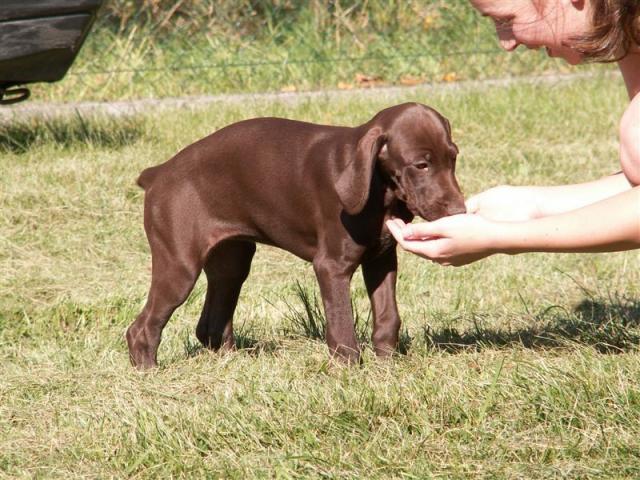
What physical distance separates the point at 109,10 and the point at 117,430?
6969 millimetres

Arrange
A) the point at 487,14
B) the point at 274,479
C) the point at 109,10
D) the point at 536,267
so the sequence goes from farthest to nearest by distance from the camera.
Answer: the point at 109,10 → the point at 536,267 → the point at 487,14 → the point at 274,479

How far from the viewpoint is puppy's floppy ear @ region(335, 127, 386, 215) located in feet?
12.5

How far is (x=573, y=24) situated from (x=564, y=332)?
4.48 feet

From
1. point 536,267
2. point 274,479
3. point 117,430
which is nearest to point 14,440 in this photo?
point 117,430

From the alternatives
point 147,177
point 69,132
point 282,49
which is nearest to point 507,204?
point 147,177

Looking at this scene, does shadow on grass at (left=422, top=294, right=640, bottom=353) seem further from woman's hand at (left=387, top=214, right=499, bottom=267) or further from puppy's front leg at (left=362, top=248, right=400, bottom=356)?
woman's hand at (left=387, top=214, right=499, bottom=267)

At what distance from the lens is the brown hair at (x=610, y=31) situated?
3.34m

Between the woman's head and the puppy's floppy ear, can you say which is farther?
the puppy's floppy ear

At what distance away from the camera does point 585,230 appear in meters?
Result: 3.16

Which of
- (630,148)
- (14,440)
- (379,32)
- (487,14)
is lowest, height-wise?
(379,32)

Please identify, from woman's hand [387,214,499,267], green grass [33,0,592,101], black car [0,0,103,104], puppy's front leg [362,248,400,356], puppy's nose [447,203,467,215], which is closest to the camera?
woman's hand [387,214,499,267]

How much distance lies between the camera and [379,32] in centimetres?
1007

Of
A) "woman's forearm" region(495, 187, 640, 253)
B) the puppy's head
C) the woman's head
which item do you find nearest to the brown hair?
the woman's head

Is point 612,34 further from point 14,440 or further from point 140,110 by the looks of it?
point 140,110
